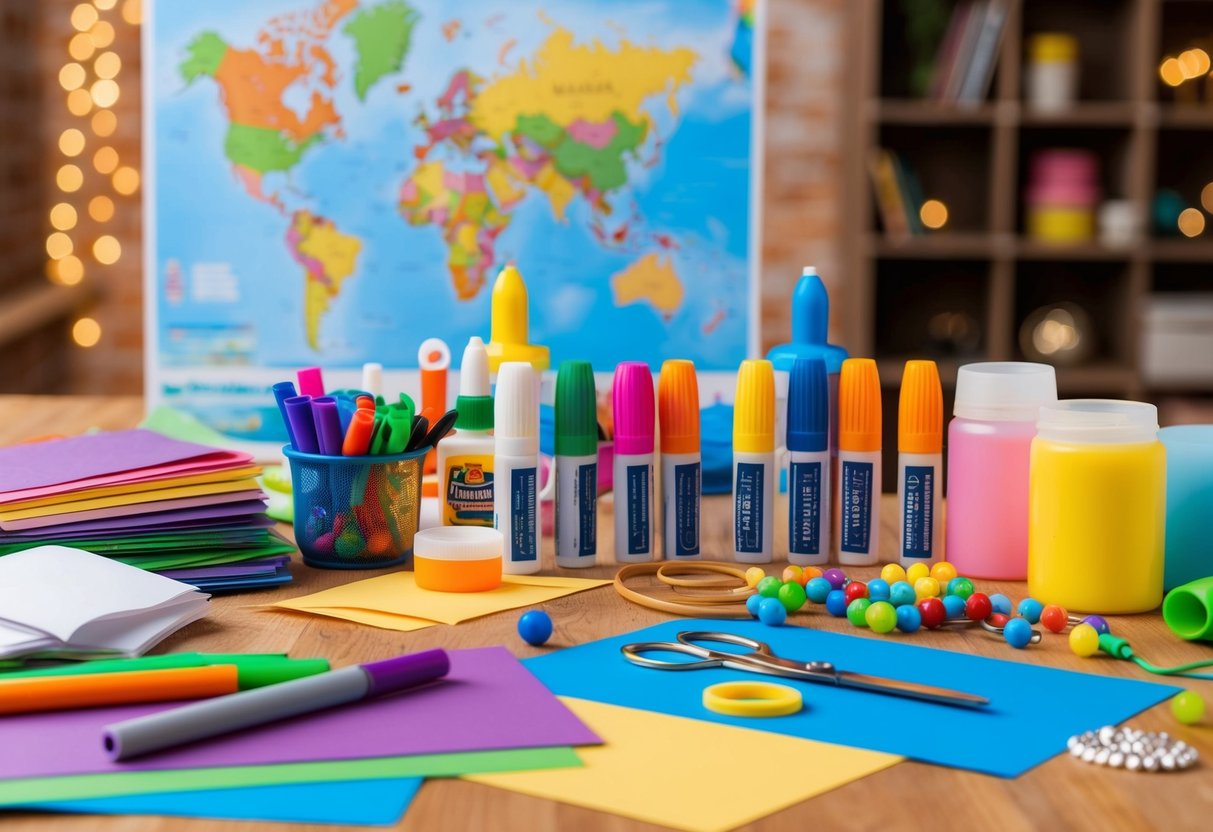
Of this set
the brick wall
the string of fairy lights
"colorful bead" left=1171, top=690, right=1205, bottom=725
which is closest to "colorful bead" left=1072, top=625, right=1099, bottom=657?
"colorful bead" left=1171, top=690, right=1205, bottom=725

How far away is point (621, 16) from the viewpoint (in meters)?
1.83

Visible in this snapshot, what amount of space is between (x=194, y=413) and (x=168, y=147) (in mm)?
367

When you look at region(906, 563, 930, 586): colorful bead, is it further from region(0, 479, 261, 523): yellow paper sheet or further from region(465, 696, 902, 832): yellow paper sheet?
region(0, 479, 261, 523): yellow paper sheet

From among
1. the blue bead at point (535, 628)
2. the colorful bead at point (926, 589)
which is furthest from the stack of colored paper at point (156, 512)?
the colorful bead at point (926, 589)

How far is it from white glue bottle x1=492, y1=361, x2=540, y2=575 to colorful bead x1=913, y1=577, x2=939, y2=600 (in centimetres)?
29

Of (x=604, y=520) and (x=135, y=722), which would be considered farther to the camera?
(x=604, y=520)

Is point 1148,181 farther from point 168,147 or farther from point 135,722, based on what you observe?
point 135,722

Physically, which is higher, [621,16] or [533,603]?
[621,16]

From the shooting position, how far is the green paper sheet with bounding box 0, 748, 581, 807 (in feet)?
1.93

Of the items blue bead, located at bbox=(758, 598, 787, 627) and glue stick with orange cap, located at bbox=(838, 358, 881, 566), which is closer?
blue bead, located at bbox=(758, 598, 787, 627)

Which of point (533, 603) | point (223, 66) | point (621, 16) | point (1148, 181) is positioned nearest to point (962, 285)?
point (1148, 181)

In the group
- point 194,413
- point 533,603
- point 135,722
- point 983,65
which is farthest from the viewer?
point 983,65

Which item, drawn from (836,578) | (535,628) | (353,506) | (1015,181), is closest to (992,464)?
(836,578)

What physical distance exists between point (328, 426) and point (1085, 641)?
1.82 feet
